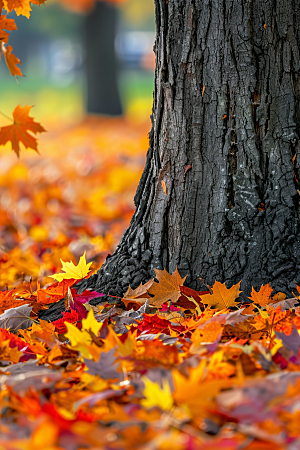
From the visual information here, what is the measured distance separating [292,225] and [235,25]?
0.81 m

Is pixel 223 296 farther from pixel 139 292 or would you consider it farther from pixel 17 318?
pixel 17 318

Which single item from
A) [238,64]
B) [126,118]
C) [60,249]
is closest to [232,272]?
A: [238,64]

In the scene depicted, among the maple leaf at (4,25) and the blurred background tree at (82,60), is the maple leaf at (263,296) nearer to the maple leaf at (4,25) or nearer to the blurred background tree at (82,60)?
the maple leaf at (4,25)

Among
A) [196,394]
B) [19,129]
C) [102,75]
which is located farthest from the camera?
[102,75]

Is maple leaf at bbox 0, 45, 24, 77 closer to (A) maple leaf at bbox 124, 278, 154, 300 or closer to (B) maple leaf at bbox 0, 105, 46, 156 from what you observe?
(B) maple leaf at bbox 0, 105, 46, 156

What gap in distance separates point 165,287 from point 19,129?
40.4 inches

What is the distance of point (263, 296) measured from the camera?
152 cm

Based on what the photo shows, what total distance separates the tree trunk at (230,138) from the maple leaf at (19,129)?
2.03ft

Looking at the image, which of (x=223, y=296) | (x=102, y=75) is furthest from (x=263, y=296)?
(x=102, y=75)

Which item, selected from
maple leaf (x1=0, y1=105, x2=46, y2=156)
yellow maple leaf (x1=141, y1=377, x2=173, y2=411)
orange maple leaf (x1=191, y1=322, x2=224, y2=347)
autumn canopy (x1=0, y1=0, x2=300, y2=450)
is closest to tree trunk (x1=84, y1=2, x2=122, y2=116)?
autumn canopy (x1=0, y1=0, x2=300, y2=450)

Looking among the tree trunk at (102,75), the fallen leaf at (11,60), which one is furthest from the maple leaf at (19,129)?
the tree trunk at (102,75)

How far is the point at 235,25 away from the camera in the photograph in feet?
5.15

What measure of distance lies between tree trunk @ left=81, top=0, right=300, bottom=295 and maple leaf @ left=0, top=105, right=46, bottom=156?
617mm

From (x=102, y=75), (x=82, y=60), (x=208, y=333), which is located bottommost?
(x=208, y=333)
